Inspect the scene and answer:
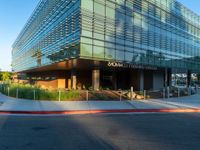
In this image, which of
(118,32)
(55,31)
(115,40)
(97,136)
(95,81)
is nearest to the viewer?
(97,136)

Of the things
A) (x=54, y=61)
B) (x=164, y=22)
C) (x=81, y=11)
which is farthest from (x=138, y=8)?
(x=54, y=61)

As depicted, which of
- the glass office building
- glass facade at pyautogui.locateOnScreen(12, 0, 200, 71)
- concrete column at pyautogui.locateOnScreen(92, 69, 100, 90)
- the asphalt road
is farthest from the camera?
concrete column at pyautogui.locateOnScreen(92, 69, 100, 90)

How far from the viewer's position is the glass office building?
28359mm

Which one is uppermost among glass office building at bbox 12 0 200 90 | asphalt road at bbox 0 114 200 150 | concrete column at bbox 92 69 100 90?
glass office building at bbox 12 0 200 90

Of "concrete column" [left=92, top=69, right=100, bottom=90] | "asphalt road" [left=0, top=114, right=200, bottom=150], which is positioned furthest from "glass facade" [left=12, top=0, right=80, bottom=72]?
"asphalt road" [left=0, top=114, right=200, bottom=150]

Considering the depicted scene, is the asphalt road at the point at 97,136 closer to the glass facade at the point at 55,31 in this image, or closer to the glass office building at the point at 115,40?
the glass office building at the point at 115,40

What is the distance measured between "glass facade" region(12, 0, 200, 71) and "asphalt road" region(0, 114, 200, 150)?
16.4 meters

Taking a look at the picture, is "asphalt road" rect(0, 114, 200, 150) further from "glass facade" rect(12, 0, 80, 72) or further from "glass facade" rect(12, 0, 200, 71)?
"glass facade" rect(12, 0, 80, 72)

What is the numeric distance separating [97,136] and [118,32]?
23361mm

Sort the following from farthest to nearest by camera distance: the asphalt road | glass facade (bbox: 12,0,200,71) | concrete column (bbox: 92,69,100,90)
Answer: concrete column (bbox: 92,69,100,90) → glass facade (bbox: 12,0,200,71) → the asphalt road

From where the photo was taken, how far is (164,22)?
132 ft

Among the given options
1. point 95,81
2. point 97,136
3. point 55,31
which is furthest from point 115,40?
point 97,136

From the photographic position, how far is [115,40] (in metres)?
31.0

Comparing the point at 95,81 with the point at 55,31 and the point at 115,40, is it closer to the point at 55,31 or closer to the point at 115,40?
the point at 115,40
